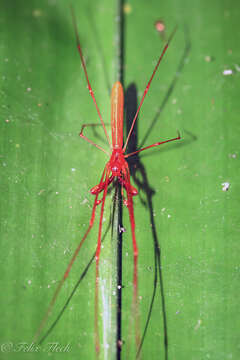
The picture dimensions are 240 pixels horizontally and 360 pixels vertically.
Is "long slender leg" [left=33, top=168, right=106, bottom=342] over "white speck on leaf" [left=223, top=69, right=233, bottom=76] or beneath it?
beneath

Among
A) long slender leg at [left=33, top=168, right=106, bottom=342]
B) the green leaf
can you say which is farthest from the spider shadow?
long slender leg at [left=33, top=168, right=106, bottom=342]

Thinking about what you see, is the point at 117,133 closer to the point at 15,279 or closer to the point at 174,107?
the point at 174,107

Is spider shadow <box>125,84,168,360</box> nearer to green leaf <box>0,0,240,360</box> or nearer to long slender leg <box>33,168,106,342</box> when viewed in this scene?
green leaf <box>0,0,240,360</box>

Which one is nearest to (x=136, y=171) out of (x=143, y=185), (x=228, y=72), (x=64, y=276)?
(x=143, y=185)

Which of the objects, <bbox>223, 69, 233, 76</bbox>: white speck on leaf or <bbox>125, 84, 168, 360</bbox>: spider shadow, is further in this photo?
<bbox>223, 69, 233, 76</bbox>: white speck on leaf

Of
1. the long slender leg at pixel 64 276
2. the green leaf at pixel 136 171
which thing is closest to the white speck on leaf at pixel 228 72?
the green leaf at pixel 136 171

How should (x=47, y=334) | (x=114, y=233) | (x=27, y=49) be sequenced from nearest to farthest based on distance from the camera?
(x=47, y=334)
(x=114, y=233)
(x=27, y=49)

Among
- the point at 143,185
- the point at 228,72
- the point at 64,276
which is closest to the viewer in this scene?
the point at 64,276

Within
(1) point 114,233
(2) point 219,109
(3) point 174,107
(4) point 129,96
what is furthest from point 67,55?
(1) point 114,233

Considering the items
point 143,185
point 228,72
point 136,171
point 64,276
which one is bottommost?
point 64,276

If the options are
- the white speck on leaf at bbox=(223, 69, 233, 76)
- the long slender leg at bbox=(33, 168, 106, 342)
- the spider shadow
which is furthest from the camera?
the white speck on leaf at bbox=(223, 69, 233, 76)

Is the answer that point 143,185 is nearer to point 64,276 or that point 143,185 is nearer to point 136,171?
point 136,171
